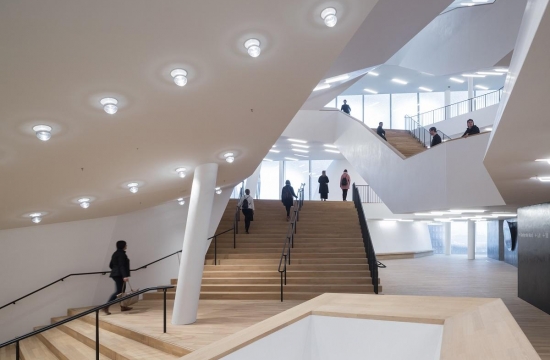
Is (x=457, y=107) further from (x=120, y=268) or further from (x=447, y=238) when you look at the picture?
(x=120, y=268)

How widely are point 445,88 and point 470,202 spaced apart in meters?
19.0

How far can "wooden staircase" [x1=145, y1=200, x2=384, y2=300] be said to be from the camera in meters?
11.8

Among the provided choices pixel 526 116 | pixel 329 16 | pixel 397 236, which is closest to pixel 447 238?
pixel 397 236

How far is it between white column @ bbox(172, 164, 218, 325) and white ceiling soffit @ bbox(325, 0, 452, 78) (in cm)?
536

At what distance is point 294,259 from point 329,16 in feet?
32.2

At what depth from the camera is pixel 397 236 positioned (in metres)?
25.8

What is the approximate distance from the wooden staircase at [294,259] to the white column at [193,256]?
3191 mm

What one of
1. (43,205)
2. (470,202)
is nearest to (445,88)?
(470,202)

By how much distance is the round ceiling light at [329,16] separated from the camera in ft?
14.0

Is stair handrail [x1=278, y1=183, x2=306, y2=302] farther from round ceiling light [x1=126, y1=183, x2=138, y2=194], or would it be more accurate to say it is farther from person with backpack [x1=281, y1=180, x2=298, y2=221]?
round ceiling light [x1=126, y1=183, x2=138, y2=194]

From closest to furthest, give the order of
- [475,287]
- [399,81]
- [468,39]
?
[475,287] < [468,39] < [399,81]

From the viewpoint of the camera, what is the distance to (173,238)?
1408cm

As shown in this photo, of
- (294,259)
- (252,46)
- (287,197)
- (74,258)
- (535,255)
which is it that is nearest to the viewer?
(252,46)

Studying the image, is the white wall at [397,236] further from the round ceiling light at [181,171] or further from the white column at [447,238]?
the round ceiling light at [181,171]
